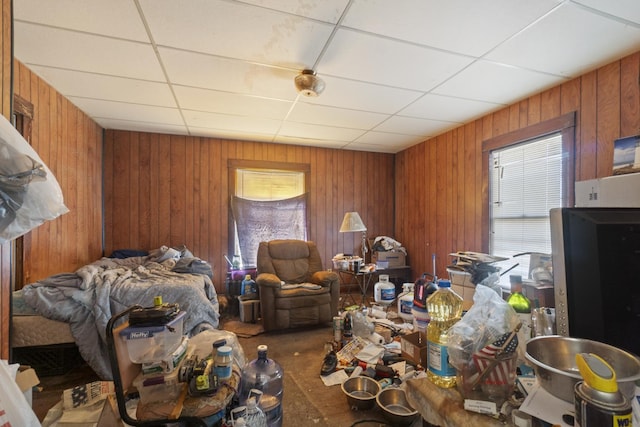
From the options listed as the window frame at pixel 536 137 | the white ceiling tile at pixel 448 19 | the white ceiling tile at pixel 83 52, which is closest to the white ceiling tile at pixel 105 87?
the white ceiling tile at pixel 83 52

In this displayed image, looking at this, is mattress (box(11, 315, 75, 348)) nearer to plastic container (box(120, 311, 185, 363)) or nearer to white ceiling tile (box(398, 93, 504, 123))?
plastic container (box(120, 311, 185, 363))

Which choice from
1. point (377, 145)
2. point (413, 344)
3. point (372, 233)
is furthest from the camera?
point (372, 233)

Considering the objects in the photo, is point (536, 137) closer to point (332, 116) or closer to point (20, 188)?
point (332, 116)

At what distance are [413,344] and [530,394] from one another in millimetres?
1192

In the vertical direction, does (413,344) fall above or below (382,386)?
above

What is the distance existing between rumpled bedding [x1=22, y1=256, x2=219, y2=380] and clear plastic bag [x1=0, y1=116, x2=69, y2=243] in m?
1.34

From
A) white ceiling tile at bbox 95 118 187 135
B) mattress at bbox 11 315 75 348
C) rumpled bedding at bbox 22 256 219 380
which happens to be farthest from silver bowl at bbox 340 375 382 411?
white ceiling tile at bbox 95 118 187 135

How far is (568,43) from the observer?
Result: 188cm

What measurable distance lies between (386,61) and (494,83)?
1042 millimetres

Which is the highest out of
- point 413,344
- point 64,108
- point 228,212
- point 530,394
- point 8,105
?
point 64,108

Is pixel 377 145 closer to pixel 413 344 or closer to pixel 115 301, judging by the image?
pixel 413 344

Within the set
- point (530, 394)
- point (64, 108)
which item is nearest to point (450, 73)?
point (530, 394)

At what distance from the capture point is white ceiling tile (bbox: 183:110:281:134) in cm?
318

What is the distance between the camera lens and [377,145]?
4.43 metres
